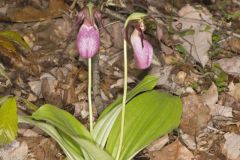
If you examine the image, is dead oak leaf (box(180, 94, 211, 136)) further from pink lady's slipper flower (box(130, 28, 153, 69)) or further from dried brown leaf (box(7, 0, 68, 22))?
dried brown leaf (box(7, 0, 68, 22))

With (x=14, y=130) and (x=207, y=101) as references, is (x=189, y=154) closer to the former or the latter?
(x=207, y=101)

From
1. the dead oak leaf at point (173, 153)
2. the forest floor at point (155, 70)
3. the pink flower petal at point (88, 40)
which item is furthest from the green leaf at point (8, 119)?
the dead oak leaf at point (173, 153)

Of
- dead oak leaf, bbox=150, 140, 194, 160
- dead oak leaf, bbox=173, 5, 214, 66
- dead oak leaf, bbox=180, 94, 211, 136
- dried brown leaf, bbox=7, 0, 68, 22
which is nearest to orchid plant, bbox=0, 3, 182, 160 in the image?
dead oak leaf, bbox=150, 140, 194, 160

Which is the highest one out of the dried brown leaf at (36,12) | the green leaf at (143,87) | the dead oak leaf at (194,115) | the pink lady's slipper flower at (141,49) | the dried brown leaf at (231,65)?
the pink lady's slipper flower at (141,49)

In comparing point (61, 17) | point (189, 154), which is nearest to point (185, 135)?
point (189, 154)

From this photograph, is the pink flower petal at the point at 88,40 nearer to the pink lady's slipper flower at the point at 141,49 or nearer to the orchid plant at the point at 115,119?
the orchid plant at the point at 115,119

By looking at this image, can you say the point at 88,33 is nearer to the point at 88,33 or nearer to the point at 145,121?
the point at 88,33

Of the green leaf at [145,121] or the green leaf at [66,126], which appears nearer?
the green leaf at [66,126]

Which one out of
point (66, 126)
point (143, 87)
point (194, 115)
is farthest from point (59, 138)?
point (194, 115)
